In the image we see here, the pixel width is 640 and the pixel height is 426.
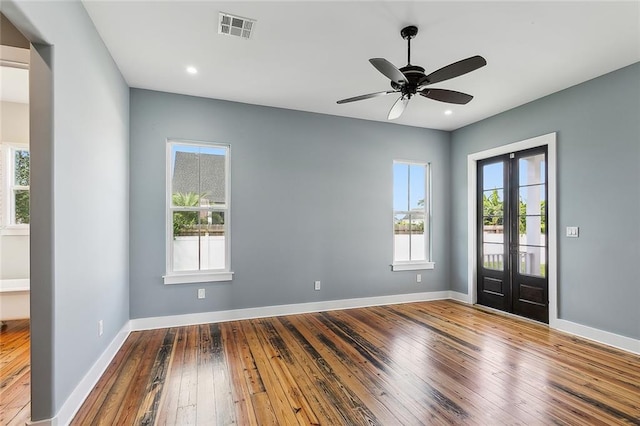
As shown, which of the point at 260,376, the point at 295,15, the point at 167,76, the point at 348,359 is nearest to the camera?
the point at 295,15

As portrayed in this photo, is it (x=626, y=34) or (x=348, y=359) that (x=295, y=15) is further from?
(x=348, y=359)

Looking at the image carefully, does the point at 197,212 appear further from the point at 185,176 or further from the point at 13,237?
the point at 13,237

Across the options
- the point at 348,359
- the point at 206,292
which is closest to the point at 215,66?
the point at 206,292

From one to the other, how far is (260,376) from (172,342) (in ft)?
4.30

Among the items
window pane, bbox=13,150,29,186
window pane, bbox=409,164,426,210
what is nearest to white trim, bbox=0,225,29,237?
window pane, bbox=13,150,29,186

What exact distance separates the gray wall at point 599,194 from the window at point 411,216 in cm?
170

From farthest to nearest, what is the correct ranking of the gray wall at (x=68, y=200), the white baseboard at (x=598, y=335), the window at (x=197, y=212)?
the window at (x=197, y=212), the white baseboard at (x=598, y=335), the gray wall at (x=68, y=200)

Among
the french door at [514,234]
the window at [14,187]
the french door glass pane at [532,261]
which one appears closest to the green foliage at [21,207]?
the window at [14,187]

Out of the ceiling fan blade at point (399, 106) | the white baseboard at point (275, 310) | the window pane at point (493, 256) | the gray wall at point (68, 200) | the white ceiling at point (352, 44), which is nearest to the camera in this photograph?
the gray wall at point (68, 200)

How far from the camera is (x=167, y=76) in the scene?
11.3 feet

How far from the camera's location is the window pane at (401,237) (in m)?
5.13

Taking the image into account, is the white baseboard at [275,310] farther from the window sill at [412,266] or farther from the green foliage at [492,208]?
the green foliage at [492,208]

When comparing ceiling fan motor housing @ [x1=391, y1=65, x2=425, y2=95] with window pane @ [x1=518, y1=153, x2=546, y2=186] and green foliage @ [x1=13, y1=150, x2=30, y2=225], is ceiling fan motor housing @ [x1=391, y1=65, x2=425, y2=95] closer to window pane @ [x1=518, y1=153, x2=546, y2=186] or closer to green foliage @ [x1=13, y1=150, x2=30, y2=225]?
window pane @ [x1=518, y1=153, x2=546, y2=186]

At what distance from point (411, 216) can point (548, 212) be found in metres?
1.89
